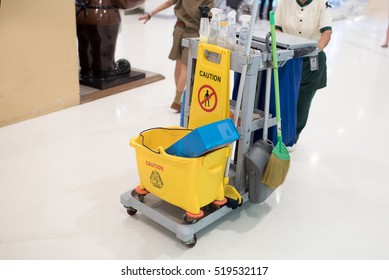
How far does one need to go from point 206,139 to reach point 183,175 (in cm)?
20

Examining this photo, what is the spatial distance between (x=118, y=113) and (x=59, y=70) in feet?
2.00

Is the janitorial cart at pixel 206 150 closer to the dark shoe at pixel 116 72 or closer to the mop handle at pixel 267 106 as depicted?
the mop handle at pixel 267 106

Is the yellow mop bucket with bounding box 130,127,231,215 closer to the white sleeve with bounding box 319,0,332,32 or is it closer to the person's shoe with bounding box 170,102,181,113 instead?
the white sleeve with bounding box 319,0,332,32

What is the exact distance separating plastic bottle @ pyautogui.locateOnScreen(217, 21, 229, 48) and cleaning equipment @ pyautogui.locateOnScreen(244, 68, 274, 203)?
269 millimetres

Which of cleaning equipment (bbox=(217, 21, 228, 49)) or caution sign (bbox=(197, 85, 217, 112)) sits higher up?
cleaning equipment (bbox=(217, 21, 228, 49))

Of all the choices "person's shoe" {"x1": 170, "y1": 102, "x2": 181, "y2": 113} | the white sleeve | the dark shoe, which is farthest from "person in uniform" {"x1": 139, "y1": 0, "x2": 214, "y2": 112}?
the white sleeve

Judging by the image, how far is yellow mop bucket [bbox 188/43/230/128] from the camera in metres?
2.12

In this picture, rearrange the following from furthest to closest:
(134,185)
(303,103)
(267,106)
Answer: (303,103)
(134,185)
(267,106)

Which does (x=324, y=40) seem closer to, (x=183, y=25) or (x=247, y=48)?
(x=247, y=48)

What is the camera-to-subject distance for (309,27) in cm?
282

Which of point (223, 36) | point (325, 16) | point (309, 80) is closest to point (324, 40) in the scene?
point (325, 16)

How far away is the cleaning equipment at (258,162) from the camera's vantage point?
2223mm
